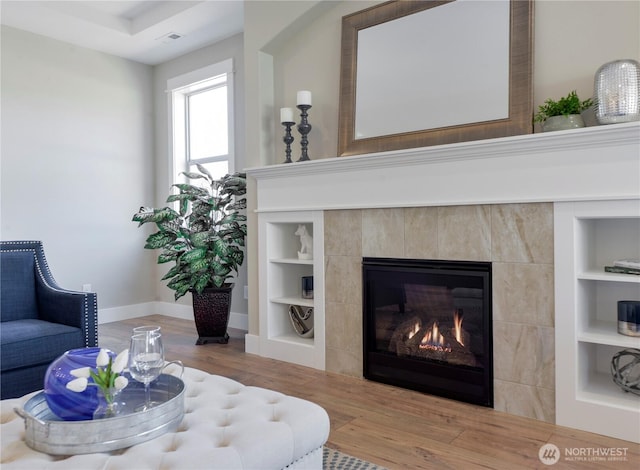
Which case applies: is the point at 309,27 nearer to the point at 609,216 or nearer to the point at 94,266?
the point at 609,216

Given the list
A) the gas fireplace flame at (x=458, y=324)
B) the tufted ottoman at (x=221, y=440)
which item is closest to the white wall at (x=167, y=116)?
the gas fireplace flame at (x=458, y=324)

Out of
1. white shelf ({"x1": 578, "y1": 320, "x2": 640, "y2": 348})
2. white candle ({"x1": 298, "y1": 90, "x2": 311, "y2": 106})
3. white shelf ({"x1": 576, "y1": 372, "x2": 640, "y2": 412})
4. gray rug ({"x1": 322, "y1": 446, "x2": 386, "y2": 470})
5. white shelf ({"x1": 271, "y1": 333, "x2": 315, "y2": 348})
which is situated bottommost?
gray rug ({"x1": 322, "y1": 446, "x2": 386, "y2": 470})

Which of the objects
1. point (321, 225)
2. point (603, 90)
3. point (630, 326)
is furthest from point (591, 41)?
point (321, 225)

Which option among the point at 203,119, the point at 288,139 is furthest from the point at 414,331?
the point at 203,119

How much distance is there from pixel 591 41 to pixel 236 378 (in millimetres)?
2790

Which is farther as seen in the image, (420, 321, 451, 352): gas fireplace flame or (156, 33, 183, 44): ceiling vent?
(156, 33, 183, 44): ceiling vent

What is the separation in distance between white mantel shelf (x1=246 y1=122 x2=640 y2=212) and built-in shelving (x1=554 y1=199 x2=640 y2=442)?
119 mm

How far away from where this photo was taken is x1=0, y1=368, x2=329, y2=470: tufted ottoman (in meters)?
1.26

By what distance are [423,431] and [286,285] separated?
1.71 metres

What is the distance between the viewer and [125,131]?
16.9 feet

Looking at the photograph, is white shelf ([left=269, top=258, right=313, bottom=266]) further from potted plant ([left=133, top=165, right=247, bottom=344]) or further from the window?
the window

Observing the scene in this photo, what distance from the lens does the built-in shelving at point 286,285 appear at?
3.23 m

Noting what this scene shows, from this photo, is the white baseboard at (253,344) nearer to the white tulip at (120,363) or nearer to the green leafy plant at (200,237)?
the green leafy plant at (200,237)

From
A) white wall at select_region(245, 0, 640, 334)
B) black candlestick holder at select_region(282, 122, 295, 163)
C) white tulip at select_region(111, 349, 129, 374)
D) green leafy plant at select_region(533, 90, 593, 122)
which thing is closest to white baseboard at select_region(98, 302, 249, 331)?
white wall at select_region(245, 0, 640, 334)
